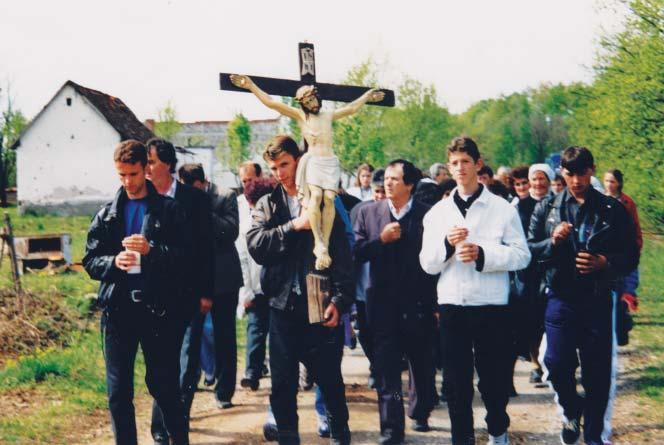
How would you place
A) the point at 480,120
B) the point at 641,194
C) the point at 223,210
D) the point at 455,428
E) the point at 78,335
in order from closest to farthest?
the point at 455,428, the point at 223,210, the point at 78,335, the point at 641,194, the point at 480,120

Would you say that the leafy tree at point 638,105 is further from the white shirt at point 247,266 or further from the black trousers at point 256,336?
the black trousers at point 256,336

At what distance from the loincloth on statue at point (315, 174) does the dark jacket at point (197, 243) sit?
78 cm

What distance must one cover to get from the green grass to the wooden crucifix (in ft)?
12.4

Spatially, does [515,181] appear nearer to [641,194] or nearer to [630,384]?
[630,384]

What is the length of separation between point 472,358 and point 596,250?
120cm

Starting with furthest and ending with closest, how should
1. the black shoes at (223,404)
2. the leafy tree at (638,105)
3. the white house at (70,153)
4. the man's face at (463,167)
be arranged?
the white house at (70,153)
the leafy tree at (638,105)
the black shoes at (223,404)
the man's face at (463,167)

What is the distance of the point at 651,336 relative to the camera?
34.6 feet

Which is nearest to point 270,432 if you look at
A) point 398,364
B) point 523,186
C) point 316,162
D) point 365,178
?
point 398,364

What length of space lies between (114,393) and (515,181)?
17.4ft

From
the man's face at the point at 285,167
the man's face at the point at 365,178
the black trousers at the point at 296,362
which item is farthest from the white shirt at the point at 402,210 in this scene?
the man's face at the point at 365,178

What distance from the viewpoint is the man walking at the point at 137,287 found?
198 inches

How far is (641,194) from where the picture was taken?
12.1 meters

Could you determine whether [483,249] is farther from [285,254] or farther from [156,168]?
[156,168]

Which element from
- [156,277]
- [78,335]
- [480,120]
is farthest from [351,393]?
[480,120]
